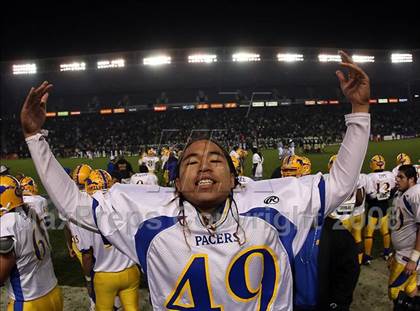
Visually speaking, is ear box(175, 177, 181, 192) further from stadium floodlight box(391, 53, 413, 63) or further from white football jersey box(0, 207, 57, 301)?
stadium floodlight box(391, 53, 413, 63)

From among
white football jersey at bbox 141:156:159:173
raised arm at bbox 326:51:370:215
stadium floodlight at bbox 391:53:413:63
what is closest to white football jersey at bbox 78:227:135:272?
raised arm at bbox 326:51:370:215

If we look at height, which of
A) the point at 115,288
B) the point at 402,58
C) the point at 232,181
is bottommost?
the point at 115,288

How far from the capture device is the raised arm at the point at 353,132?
154 cm

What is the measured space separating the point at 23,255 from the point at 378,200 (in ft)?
20.7

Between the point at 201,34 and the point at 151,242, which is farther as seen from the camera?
the point at 201,34

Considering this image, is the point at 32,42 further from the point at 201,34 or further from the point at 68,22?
the point at 201,34

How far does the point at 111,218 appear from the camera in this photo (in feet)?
5.43

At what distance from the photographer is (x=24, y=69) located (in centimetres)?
3562

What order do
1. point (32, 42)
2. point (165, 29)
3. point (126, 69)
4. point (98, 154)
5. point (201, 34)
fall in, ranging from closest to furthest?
point (98, 154), point (32, 42), point (165, 29), point (201, 34), point (126, 69)

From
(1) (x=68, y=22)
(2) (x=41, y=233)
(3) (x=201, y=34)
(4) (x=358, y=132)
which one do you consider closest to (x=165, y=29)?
(3) (x=201, y=34)

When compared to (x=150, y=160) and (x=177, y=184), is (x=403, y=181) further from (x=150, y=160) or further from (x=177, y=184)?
(x=150, y=160)

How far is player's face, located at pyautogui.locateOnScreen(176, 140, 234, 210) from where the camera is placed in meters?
1.59

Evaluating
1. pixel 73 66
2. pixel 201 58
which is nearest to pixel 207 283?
pixel 201 58

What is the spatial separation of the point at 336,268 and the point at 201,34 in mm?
23274
